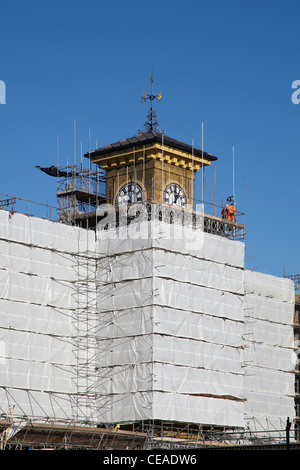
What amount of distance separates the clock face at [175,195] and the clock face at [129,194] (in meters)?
1.80

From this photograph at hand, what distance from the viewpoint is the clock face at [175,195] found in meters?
73.0

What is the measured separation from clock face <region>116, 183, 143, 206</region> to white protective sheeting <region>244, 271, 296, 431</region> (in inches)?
463

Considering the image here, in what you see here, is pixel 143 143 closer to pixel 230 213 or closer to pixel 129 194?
pixel 129 194

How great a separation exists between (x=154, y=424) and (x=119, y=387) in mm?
3142

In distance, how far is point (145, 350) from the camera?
66000mm

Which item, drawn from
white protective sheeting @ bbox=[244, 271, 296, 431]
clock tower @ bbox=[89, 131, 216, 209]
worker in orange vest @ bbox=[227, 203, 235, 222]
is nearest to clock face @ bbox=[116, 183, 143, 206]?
clock tower @ bbox=[89, 131, 216, 209]

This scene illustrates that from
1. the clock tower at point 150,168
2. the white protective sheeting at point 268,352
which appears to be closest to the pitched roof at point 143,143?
the clock tower at point 150,168

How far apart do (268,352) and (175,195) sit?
47.7 feet

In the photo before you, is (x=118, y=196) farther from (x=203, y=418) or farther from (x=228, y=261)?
(x=203, y=418)

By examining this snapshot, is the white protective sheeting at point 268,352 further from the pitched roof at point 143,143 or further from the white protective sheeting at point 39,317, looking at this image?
the white protective sheeting at point 39,317

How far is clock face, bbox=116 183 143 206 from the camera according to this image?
238ft

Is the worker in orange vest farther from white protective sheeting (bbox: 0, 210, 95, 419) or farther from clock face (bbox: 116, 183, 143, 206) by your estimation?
white protective sheeting (bbox: 0, 210, 95, 419)
